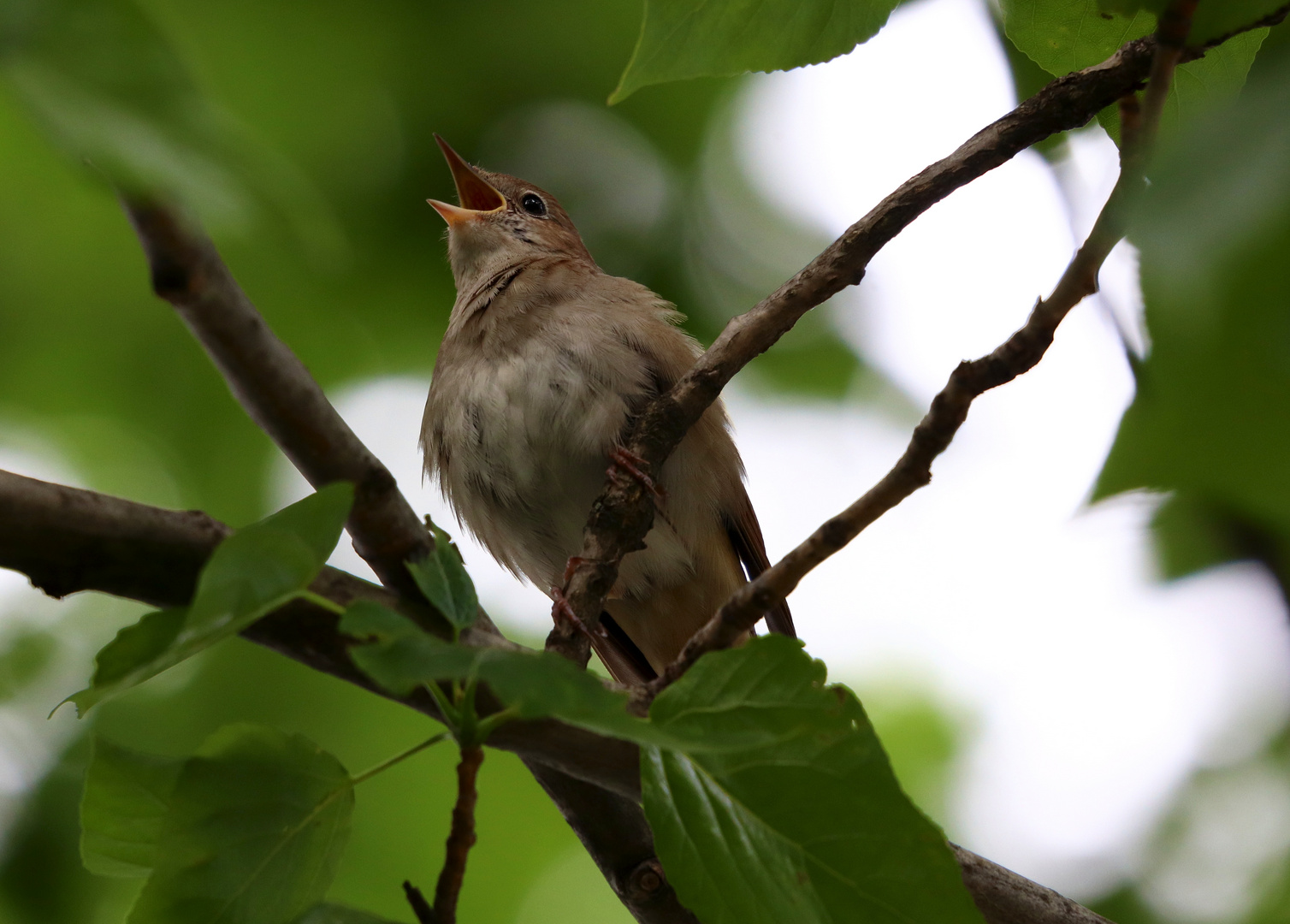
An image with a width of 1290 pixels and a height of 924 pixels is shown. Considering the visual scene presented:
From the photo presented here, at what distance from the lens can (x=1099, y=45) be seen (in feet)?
5.29

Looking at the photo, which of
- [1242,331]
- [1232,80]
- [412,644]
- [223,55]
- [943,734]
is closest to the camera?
[1242,331]

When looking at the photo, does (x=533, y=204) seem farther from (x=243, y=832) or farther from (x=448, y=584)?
(x=243, y=832)

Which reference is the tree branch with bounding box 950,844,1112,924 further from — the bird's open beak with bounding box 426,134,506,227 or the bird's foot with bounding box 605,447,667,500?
the bird's open beak with bounding box 426,134,506,227

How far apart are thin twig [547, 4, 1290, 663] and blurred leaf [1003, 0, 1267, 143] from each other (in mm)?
153

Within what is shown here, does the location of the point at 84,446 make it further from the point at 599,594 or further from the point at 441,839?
the point at 599,594

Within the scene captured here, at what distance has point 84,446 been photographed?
14.4 ft

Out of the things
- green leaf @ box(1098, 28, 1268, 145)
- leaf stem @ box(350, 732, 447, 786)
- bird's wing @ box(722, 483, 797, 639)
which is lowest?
leaf stem @ box(350, 732, 447, 786)

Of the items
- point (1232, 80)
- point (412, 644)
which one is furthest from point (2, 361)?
point (1232, 80)

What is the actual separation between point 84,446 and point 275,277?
64.6 inches

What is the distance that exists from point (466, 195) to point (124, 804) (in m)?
4.57

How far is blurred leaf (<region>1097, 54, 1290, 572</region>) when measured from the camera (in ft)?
1.38

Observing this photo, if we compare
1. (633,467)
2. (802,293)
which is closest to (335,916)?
(633,467)

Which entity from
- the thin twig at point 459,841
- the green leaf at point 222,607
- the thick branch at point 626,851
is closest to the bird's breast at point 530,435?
the thick branch at point 626,851

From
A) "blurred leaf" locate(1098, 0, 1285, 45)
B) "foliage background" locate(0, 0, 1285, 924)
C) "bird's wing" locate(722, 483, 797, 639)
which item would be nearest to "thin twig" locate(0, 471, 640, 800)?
"blurred leaf" locate(1098, 0, 1285, 45)
